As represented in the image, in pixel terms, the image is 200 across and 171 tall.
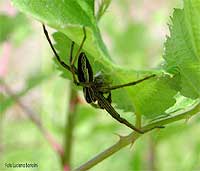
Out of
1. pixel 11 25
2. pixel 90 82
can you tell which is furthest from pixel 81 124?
pixel 90 82

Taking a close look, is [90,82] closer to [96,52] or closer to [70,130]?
[96,52]

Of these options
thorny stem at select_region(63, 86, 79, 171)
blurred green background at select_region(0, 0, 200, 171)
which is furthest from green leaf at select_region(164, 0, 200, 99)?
blurred green background at select_region(0, 0, 200, 171)

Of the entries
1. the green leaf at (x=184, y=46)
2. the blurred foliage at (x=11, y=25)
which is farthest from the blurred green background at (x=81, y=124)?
the green leaf at (x=184, y=46)

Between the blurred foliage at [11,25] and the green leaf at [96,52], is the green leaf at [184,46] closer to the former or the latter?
the green leaf at [96,52]

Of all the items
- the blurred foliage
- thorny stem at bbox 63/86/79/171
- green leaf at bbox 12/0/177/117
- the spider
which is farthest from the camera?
the blurred foliage

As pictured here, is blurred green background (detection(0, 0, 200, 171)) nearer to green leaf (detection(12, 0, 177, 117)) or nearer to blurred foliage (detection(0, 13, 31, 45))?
blurred foliage (detection(0, 13, 31, 45))

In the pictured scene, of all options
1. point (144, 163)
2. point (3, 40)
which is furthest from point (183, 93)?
point (144, 163)

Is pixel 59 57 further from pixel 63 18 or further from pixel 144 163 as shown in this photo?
pixel 144 163

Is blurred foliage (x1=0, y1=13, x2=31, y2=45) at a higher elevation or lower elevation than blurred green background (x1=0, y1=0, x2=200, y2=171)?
higher
